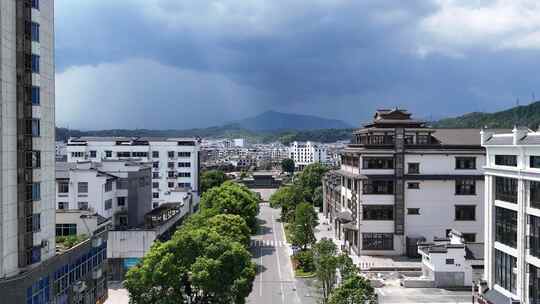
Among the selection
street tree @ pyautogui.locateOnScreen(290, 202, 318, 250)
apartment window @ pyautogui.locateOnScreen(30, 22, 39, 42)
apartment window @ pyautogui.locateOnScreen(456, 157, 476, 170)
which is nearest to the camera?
apartment window @ pyautogui.locateOnScreen(30, 22, 39, 42)

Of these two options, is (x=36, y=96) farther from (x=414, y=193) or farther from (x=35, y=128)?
(x=414, y=193)

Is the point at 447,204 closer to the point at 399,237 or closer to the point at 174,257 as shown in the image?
the point at 399,237

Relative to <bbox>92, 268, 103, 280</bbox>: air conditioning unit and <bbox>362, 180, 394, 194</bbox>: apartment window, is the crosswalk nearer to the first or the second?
<bbox>362, 180, 394, 194</bbox>: apartment window

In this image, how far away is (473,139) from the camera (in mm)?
55312

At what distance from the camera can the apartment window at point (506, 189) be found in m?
31.9

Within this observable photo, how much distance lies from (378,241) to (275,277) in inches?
522

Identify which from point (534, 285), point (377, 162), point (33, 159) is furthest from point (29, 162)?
point (377, 162)

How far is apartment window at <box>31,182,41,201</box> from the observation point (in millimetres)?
27469

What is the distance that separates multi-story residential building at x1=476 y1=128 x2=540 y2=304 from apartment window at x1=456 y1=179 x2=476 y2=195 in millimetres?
18925

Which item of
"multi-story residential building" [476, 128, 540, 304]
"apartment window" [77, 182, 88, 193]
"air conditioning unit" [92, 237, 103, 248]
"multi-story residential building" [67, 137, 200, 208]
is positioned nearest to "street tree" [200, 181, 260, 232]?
"apartment window" [77, 182, 88, 193]

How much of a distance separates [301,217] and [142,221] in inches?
740

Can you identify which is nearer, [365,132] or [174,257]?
[174,257]

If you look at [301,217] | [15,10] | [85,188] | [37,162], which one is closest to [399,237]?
[301,217]

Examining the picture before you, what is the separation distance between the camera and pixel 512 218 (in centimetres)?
3203
